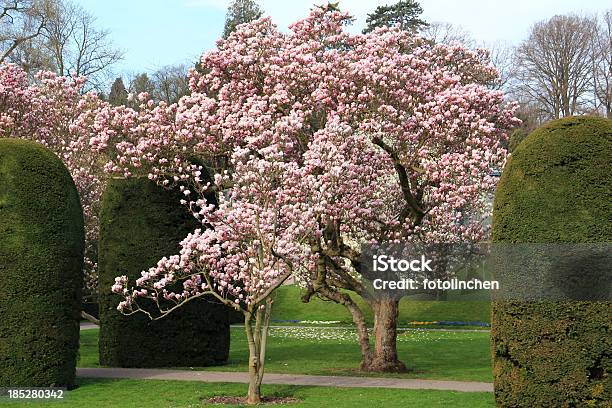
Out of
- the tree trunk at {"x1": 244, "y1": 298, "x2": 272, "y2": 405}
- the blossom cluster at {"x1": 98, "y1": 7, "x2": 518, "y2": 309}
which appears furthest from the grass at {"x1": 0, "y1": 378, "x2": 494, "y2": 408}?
the blossom cluster at {"x1": 98, "y1": 7, "x2": 518, "y2": 309}

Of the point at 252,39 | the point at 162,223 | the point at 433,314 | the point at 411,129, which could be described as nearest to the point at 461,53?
the point at 411,129

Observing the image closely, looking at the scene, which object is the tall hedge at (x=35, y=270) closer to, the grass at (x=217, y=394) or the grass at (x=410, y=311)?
the grass at (x=217, y=394)

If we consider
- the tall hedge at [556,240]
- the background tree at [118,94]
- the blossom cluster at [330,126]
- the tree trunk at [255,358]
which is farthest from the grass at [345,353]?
the background tree at [118,94]

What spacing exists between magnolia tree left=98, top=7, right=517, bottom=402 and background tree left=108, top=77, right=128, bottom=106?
2946cm

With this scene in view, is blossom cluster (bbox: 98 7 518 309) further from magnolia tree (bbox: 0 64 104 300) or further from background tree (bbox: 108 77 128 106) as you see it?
background tree (bbox: 108 77 128 106)

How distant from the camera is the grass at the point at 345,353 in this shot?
1858 cm

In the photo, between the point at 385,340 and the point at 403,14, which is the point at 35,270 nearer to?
the point at 385,340

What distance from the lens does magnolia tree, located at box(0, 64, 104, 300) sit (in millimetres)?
19312

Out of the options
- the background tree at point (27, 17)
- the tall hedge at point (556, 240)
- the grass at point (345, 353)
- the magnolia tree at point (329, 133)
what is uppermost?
the background tree at point (27, 17)

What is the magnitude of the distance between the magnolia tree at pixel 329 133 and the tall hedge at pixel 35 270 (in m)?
1.29

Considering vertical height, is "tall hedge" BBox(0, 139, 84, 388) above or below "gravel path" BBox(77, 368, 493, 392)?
above

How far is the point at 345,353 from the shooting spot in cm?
2288

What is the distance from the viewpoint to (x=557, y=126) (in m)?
11.8

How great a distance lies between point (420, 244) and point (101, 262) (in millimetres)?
7572
